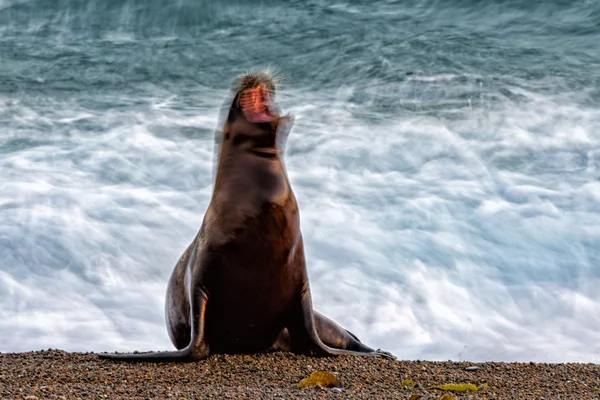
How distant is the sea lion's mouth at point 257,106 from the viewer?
21.8ft

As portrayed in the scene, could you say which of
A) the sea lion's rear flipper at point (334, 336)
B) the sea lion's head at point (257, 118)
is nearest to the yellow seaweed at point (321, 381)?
the sea lion's rear flipper at point (334, 336)

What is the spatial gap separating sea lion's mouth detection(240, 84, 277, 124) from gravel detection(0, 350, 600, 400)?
1766 mm

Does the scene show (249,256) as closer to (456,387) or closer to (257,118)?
(257,118)

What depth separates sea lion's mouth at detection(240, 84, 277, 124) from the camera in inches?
262

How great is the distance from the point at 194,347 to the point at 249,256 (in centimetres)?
76

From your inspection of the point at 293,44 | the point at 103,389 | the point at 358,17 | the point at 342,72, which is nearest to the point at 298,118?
the point at 342,72

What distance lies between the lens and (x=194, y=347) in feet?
20.8

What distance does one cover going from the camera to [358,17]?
2039 centimetres

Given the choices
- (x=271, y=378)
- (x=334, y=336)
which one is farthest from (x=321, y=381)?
(x=334, y=336)

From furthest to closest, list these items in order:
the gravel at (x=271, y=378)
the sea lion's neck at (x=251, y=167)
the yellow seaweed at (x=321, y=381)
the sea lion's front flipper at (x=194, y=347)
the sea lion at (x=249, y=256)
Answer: the sea lion's neck at (x=251, y=167) < the sea lion at (x=249, y=256) < the sea lion's front flipper at (x=194, y=347) < the yellow seaweed at (x=321, y=381) < the gravel at (x=271, y=378)

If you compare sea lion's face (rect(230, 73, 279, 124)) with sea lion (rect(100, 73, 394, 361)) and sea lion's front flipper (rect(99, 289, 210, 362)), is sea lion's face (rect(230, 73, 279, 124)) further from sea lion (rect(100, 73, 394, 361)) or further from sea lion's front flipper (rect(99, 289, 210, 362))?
sea lion's front flipper (rect(99, 289, 210, 362))

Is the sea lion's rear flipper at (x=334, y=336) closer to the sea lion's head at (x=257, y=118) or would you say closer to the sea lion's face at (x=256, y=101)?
the sea lion's head at (x=257, y=118)

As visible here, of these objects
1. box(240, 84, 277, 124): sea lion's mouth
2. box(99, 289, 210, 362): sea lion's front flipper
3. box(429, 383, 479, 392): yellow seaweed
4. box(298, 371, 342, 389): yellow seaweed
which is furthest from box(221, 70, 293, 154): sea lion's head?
box(429, 383, 479, 392): yellow seaweed

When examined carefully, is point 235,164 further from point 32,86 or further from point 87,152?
point 32,86
